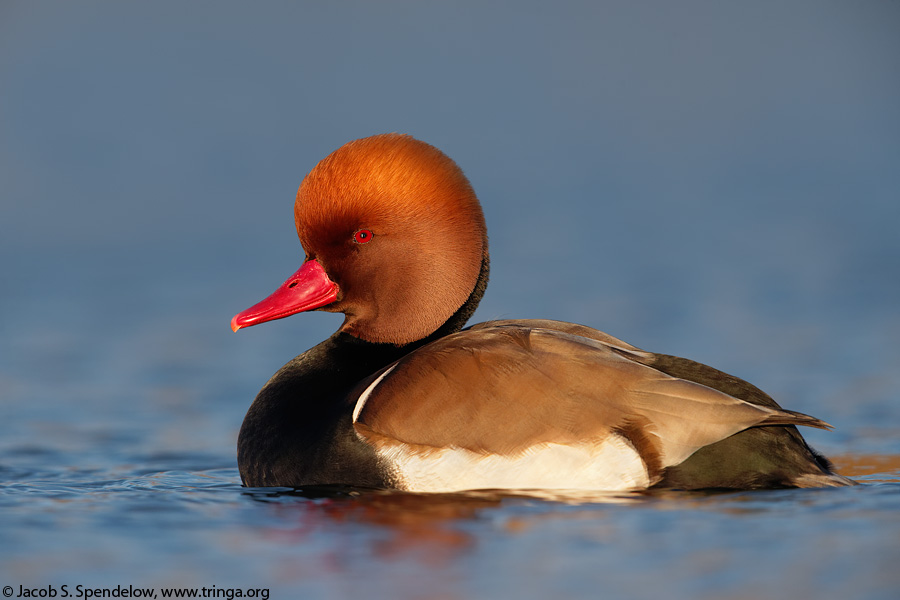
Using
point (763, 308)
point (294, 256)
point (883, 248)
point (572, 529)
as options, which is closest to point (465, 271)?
point (572, 529)

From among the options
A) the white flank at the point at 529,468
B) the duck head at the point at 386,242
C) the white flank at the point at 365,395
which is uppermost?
the duck head at the point at 386,242

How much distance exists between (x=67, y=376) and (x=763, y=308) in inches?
214

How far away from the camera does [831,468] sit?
5.15 m

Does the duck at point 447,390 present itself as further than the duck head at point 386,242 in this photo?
No

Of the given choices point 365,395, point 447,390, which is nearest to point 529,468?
point 447,390

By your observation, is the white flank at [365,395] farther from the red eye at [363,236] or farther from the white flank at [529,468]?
the red eye at [363,236]

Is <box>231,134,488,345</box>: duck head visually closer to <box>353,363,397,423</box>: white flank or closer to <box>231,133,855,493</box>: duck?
<box>231,133,855,493</box>: duck

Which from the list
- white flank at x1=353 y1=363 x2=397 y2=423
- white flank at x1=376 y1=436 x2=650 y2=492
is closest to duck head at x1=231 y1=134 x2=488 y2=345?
white flank at x1=353 y1=363 x2=397 y2=423

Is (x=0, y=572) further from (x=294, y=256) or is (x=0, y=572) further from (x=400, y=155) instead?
(x=294, y=256)

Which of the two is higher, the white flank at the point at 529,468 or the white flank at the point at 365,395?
the white flank at the point at 365,395

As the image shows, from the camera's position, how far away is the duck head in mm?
5316

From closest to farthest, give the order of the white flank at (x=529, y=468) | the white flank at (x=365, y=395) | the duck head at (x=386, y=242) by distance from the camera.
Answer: the white flank at (x=529, y=468) → the white flank at (x=365, y=395) → the duck head at (x=386, y=242)

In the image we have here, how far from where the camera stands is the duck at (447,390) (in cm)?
477

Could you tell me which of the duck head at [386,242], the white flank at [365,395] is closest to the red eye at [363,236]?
the duck head at [386,242]
